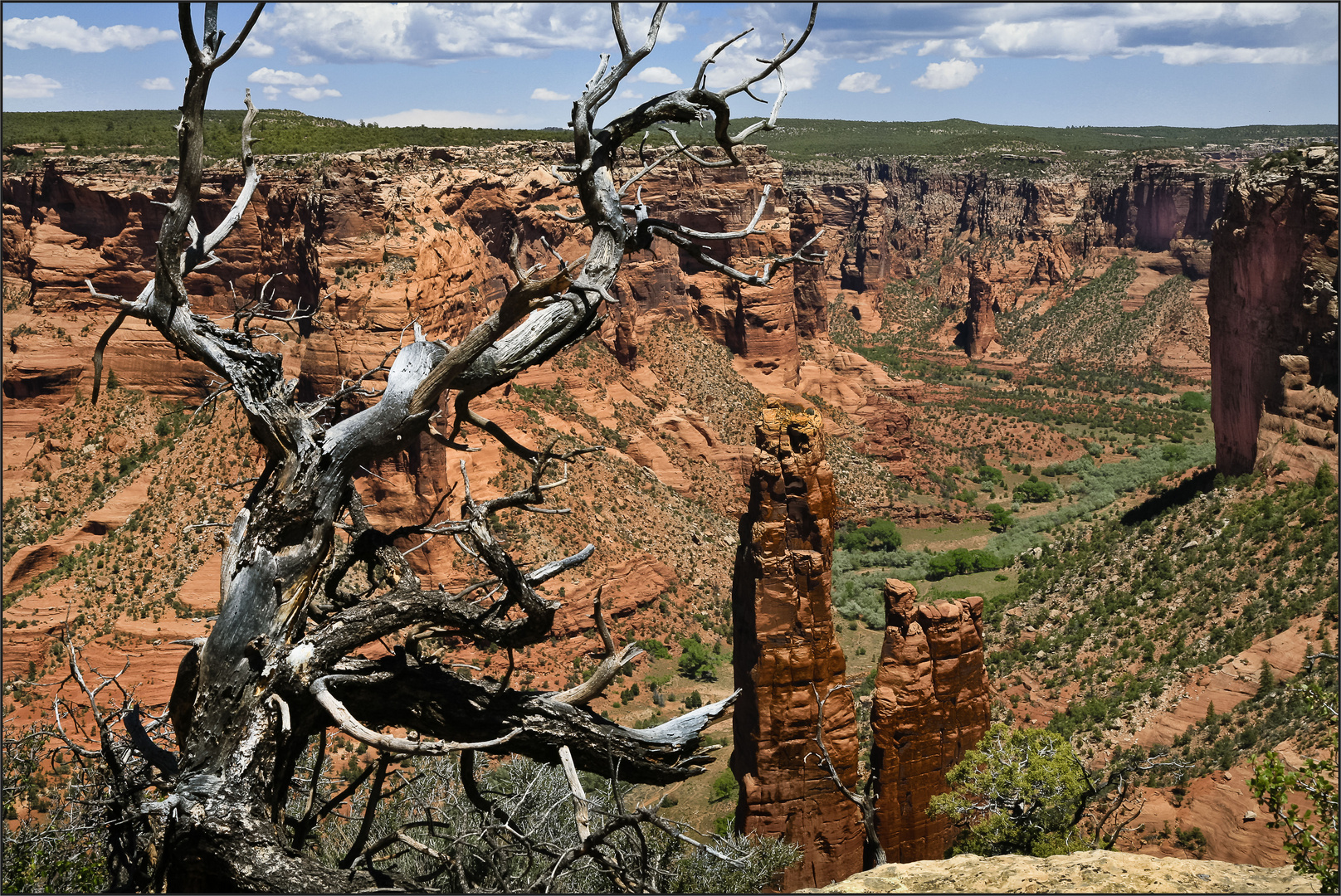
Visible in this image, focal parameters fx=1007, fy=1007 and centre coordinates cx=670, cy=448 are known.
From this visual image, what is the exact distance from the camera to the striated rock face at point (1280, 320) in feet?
134

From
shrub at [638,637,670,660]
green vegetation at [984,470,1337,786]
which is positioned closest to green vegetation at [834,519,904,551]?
green vegetation at [984,470,1337,786]

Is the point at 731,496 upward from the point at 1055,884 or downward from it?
downward

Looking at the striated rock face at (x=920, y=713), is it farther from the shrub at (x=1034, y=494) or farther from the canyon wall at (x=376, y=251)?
the shrub at (x=1034, y=494)

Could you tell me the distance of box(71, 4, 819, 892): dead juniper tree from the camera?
6426 mm

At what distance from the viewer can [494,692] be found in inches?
295

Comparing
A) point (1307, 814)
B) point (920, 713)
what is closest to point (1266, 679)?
point (920, 713)

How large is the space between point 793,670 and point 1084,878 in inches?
Answer: 537

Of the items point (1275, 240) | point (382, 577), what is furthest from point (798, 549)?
point (1275, 240)

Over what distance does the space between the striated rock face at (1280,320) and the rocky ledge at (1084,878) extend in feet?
114

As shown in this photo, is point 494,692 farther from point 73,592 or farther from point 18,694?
point 73,592

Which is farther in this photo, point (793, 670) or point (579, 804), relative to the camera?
point (793, 670)

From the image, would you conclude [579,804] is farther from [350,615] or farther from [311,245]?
[311,245]

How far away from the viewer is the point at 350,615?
723cm

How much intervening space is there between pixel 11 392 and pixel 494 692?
44764 mm
